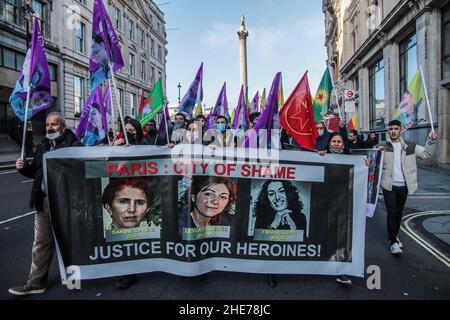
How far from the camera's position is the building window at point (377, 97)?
2178 centimetres

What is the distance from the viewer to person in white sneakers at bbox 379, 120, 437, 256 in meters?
4.36

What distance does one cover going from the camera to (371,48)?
23.1 meters

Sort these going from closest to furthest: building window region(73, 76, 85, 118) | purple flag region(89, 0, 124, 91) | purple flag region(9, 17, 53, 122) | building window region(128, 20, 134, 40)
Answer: purple flag region(9, 17, 53, 122) < purple flag region(89, 0, 124, 91) < building window region(73, 76, 85, 118) < building window region(128, 20, 134, 40)

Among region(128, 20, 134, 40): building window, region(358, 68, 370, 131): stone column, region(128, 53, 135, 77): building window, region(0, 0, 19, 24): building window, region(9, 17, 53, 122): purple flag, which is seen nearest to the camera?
region(9, 17, 53, 122): purple flag

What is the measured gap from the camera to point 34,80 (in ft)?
11.7

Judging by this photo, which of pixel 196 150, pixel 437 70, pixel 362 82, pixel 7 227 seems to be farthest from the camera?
pixel 362 82

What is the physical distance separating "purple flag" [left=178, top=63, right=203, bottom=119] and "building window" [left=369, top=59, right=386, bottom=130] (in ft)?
57.0

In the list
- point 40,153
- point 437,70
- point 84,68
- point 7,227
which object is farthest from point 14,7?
point 437,70

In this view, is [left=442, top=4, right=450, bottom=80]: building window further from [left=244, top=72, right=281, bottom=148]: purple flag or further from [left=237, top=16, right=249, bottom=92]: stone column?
[left=237, top=16, right=249, bottom=92]: stone column

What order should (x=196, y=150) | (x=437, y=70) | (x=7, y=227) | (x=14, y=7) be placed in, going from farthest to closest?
(x=14, y=7)
(x=437, y=70)
(x=7, y=227)
(x=196, y=150)

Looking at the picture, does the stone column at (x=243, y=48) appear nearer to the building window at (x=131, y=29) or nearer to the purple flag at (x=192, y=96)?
the building window at (x=131, y=29)

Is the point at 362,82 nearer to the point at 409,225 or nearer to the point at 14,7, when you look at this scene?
the point at 409,225

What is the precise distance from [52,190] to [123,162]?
30.0 inches

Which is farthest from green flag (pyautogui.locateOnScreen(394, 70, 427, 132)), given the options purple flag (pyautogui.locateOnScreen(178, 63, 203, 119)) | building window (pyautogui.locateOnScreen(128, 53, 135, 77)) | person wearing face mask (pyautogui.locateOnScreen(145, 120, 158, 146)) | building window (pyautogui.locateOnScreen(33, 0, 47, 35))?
building window (pyautogui.locateOnScreen(128, 53, 135, 77))
